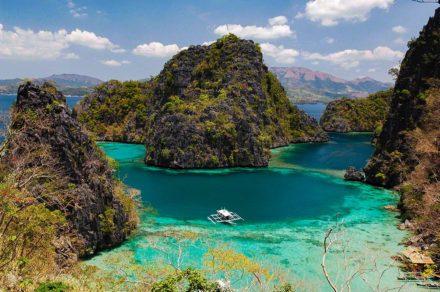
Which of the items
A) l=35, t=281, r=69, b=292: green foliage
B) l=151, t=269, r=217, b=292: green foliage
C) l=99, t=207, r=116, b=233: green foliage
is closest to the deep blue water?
l=99, t=207, r=116, b=233: green foliage

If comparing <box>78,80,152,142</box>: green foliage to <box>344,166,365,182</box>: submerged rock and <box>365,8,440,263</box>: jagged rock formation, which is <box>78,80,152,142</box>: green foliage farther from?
<box>365,8,440,263</box>: jagged rock formation

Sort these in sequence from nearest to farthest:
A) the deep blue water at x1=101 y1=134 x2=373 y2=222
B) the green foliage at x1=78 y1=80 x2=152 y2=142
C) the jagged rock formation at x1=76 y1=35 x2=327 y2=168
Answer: the deep blue water at x1=101 y1=134 x2=373 y2=222
the jagged rock formation at x1=76 y1=35 x2=327 y2=168
the green foliage at x1=78 y1=80 x2=152 y2=142

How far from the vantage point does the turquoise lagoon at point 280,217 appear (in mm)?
42875

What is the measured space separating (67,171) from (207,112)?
220ft

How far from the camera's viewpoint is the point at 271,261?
43.4 meters

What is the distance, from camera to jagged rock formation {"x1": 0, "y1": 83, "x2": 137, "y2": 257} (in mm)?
40525

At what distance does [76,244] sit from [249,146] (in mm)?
68026

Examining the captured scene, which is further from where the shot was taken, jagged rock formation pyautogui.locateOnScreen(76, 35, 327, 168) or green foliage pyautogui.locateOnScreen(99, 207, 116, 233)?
jagged rock formation pyautogui.locateOnScreen(76, 35, 327, 168)

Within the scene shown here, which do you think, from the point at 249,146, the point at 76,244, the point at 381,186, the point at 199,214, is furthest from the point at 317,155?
the point at 76,244

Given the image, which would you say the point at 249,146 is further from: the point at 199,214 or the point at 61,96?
the point at 61,96

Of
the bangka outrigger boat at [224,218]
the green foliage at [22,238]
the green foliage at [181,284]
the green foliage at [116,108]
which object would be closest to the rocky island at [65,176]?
the green foliage at [22,238]

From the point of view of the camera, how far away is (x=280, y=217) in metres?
60.9

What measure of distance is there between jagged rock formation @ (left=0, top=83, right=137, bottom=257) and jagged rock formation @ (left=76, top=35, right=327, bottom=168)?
50.6 metres

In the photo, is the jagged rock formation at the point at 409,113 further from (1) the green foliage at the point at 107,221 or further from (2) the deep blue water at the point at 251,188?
(1) the green foliage at the point at 107,221
